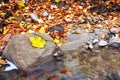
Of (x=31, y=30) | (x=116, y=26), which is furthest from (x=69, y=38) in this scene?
(x=116, y=26)

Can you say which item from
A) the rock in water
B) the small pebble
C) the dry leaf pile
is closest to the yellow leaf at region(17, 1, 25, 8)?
the dry leaf pile

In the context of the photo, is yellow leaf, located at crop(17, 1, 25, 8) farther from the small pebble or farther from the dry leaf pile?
the small pebble

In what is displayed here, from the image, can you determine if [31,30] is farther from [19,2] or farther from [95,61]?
[95,61]

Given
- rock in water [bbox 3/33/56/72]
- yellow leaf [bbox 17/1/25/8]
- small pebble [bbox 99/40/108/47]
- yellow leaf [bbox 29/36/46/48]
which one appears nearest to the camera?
rock in water [bbox 3/33/56/72]

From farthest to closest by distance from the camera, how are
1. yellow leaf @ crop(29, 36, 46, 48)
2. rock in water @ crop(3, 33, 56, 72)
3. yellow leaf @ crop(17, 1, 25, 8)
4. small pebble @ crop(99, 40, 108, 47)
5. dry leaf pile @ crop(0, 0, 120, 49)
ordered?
yellow leaf @ crop(17, 1, 25, 8) → dry leaf pile @ crop(0, 0, 120, 49) → small pebble @ crop(99, 40, 108, 47) → yellow leaf @ crop(29, 36, 46, 48) → rock in water @ crop(3, 33, 56, 72)

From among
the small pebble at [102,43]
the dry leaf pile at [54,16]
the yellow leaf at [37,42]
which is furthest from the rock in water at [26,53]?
the small pebble at [102,43]

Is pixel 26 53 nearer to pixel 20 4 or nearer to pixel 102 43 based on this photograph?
pixel 102 43
